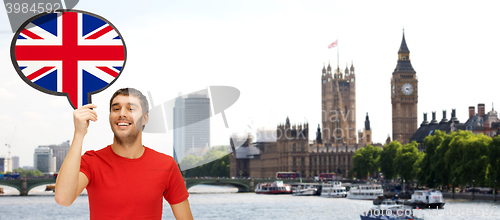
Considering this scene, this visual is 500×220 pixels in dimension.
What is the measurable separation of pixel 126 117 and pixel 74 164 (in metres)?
0.36

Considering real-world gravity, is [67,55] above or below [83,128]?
above

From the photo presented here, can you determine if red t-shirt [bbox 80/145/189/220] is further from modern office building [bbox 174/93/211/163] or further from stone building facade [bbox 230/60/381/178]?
stone building facade [bbox 230/60/381/178]

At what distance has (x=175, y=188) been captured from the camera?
3.55 m

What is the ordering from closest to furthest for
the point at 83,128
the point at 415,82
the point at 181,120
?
the point at 83,128 → the point at 181,120 → the point at 415,82

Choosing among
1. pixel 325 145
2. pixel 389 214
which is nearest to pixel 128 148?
pixel 389 214

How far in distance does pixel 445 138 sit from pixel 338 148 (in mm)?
86410

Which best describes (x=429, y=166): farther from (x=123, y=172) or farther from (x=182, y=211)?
(x=123, y=172)

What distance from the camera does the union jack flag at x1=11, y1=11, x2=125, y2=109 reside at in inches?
126

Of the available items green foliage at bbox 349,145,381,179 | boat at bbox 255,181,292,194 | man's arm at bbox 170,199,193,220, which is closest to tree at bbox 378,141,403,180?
green foliage at bbox 349,145,381,179

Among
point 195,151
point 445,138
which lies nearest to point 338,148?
point 445,138

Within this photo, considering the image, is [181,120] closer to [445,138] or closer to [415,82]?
[445,138]

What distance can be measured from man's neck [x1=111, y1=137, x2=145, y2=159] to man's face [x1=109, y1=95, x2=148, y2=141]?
0.12 ft

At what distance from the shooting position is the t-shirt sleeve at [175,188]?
354 cm

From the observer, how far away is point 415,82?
151 metres
